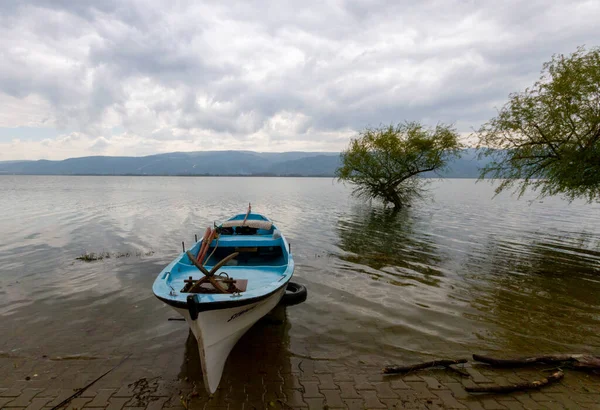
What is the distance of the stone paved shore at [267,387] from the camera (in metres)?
5.56

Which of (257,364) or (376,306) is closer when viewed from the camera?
(257,364)

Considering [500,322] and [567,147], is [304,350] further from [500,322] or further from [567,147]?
[567,147]

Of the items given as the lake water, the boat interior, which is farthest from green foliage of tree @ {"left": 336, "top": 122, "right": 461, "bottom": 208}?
the boat interior

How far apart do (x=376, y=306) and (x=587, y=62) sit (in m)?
17.7

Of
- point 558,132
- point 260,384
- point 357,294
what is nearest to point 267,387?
point 260,384

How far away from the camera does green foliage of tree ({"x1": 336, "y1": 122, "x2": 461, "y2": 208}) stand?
1329 inches

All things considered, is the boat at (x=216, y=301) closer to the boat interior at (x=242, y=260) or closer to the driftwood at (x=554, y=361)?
the boat interior at (x=242, y=260)

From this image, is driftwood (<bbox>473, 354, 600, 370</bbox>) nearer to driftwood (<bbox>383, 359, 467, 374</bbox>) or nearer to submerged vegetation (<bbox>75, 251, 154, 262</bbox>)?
driftwood (<bbox>383, 359, 467, 374</bbox>)

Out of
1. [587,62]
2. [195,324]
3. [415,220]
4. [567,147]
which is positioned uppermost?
[587,62]

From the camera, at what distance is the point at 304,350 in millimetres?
7613

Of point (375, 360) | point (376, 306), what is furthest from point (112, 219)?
point (375, 360)

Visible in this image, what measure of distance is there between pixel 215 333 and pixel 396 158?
3277cm

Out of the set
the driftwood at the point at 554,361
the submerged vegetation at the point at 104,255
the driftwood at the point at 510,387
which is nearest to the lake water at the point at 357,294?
the submerged vegetation at the point at 104,255

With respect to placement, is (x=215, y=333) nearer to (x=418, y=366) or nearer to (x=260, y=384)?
(x=260, y=384)
